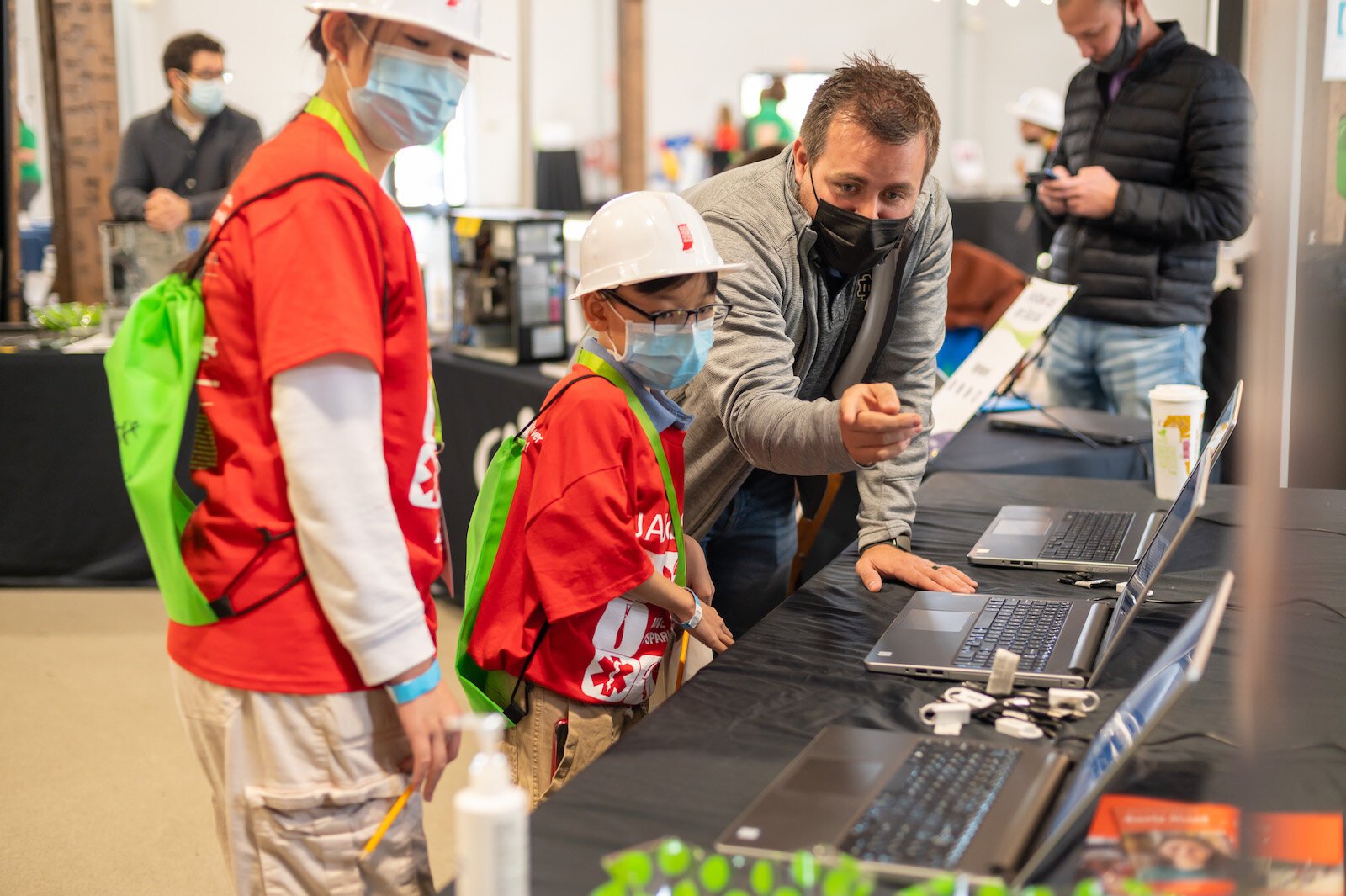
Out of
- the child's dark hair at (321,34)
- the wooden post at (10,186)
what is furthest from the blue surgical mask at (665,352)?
the wooden post at (10,186)

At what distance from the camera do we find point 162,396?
1.09 m

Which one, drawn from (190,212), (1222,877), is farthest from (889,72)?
(190,212)

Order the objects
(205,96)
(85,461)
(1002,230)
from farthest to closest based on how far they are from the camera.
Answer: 1. (1002,230)
2. (205,96)
3. (85,461)

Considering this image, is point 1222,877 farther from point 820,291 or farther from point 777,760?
point 820,291

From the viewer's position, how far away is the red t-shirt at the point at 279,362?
3.42ft

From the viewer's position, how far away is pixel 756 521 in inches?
80.1

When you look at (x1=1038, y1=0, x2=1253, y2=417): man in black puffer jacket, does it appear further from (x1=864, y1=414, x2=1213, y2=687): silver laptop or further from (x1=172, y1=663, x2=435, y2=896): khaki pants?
(x1=172, y1=663, x2=435, y2=896): khaki pants

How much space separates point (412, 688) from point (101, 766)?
6.64ft

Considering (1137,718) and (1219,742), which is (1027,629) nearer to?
(1219,742)

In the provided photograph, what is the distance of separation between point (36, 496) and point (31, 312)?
83 centimetres

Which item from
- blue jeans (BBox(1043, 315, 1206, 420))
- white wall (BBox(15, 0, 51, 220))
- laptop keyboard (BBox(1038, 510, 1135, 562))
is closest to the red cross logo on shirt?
laptop keyboard (BBox(1038, 510, 1135, 562))

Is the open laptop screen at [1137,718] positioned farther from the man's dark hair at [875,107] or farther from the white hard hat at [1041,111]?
the white hard hat at [1041,111]

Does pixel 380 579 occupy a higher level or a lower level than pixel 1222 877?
higher

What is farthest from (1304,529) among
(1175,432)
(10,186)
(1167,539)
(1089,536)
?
(10,186)
